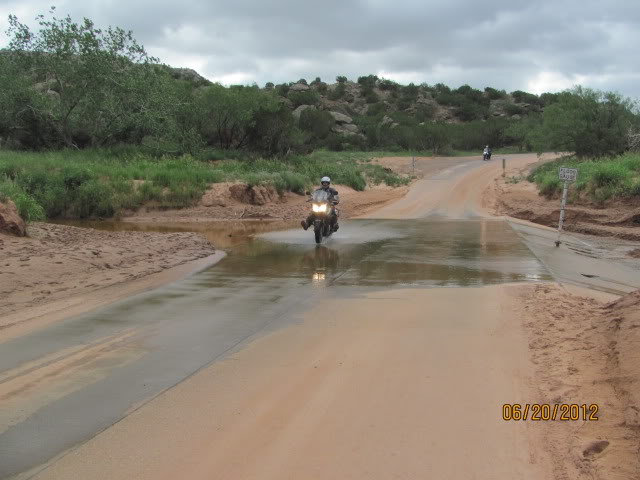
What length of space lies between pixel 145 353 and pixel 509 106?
123 metres

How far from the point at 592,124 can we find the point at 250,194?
23094 millimetres

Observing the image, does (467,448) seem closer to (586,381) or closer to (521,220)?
(586,381)

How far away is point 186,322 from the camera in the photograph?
25.4ft

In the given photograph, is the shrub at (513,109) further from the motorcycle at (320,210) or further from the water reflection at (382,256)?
the motorcycle at (320,210)

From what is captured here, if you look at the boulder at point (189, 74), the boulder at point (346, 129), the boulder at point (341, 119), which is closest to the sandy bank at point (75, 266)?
the boulder at point (346, 129)

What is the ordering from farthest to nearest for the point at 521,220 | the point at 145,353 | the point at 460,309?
1. the point at 521,220
2. the point at 460,309
3. the point at 145,353

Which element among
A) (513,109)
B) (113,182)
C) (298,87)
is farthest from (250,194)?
(513,109)

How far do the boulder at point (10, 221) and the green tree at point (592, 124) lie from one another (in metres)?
33.3

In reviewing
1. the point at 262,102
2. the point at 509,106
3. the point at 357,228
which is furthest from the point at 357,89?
the point at 357,228

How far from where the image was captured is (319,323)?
7617mm

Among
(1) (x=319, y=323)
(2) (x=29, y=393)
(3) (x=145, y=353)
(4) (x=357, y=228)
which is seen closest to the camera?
(2) (x=29, y=393)

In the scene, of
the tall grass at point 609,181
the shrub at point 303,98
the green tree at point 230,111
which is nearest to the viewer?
the tall grass at point 609,181
